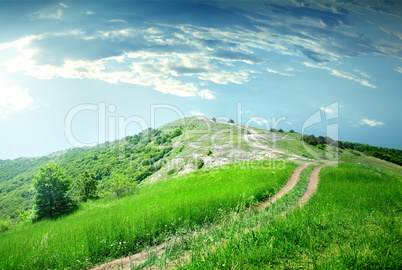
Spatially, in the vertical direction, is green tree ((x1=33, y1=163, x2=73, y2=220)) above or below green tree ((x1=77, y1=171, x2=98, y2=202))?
above

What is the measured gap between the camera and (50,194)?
2478cm

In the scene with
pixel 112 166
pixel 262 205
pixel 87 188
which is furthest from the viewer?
pixel 112 166

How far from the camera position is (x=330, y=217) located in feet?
26.0

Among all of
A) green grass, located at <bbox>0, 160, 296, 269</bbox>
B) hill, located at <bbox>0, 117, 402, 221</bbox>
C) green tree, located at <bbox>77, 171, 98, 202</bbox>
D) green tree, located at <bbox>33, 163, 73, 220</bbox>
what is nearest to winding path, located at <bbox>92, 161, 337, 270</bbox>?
green grass, located at <bbox>0, 160, 296, 269</bbox>

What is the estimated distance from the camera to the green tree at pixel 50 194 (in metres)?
24.7

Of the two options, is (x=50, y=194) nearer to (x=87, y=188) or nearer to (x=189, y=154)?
(x=87, y=188)

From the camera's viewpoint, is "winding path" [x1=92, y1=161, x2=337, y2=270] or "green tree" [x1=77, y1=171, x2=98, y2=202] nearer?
"winding path" [x1=92, y1=161, x2=337, y2=270]

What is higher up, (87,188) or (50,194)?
(50,194)

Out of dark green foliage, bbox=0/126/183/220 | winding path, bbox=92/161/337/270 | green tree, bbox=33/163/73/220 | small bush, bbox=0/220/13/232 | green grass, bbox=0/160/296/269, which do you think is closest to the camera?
winding path, bbox=92/161/337/270

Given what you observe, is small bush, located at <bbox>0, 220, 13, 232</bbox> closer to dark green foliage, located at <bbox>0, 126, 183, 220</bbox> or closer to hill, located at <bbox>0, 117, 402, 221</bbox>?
hill, located at <bbox>0, 117, 402, 221</bbox>

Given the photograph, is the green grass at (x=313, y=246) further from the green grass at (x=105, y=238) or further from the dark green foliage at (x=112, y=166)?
the dark green foliage at (x=112, y=166)

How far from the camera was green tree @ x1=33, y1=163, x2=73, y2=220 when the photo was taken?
24672mm

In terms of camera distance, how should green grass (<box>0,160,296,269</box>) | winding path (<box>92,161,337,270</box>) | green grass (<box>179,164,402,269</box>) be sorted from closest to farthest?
green grass (<box>179,164,402,269</box>) → winding path (<box>92,161,337,270</box>) → green grass (<box>0,160,296,269</box>)

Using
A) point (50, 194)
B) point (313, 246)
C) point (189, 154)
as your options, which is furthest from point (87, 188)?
point (313, 246)
